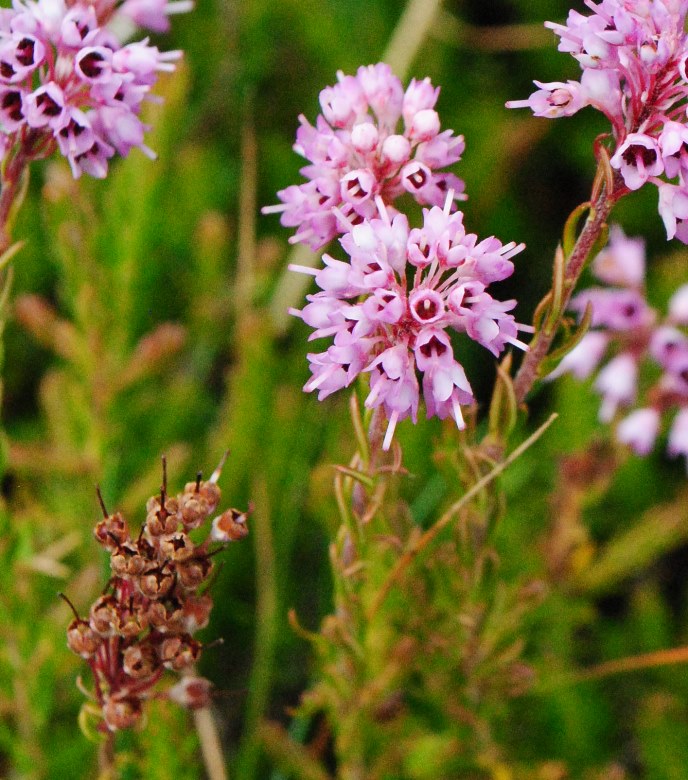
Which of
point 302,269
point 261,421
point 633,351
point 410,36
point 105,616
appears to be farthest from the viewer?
point 410,36

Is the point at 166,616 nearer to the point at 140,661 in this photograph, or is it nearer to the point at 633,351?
the point at 140,661

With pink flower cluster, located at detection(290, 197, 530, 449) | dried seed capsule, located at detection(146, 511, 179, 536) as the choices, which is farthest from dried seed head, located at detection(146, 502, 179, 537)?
pink flower cluster, located at detection(290, 197, 530, 449)

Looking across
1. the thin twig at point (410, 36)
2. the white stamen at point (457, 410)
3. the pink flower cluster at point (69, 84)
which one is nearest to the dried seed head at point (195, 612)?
the white stamen at point (457, 410)

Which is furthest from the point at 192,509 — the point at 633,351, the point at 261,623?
the point at 633,351

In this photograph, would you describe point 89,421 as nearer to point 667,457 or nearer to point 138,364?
point 138,364

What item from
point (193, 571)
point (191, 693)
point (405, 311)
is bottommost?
point (191, 693)

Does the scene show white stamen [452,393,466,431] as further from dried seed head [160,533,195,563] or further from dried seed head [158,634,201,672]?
dried seed head [158,634,201,672]

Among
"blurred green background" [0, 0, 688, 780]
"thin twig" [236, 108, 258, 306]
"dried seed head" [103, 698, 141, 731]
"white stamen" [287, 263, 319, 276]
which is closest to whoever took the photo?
"white stamen" [287, 263, 319, 276]

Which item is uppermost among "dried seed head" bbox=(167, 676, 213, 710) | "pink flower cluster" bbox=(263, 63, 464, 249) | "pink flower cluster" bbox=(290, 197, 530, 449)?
"pink flower cluster" bbox=(263, 63, 464, 249)

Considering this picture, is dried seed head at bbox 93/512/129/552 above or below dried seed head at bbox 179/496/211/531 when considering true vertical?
below
